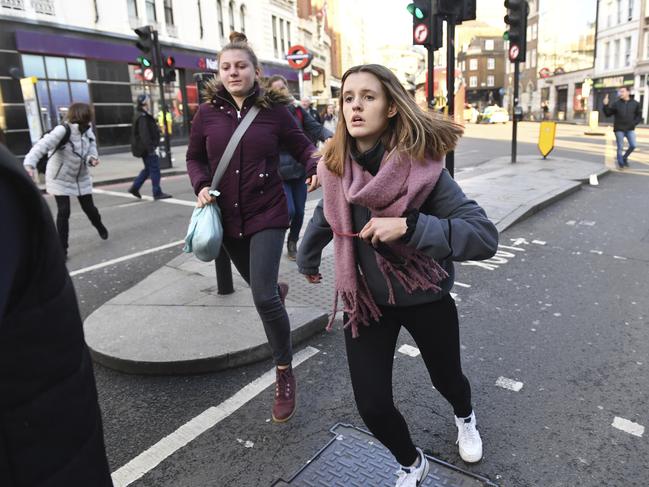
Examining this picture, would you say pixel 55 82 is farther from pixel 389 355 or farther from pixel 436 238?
pixel 436 238

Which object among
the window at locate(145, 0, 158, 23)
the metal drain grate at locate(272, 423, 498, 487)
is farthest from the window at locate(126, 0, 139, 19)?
the metal drain grate at locate(272, 423, 498, 487)

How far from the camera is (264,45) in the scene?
1382 inches

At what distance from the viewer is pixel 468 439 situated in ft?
8.59

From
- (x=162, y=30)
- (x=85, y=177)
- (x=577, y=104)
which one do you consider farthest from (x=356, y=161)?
(x=577, y=104)

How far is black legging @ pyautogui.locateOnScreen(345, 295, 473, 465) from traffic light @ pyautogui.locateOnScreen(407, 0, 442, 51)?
592 centimetres

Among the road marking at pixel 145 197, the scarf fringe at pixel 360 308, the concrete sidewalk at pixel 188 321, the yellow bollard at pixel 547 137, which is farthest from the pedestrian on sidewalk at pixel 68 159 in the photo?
the yellow bollard at pixel 547 137

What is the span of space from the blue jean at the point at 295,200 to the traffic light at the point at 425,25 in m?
2.99

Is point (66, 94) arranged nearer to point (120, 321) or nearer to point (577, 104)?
point (120, 321)

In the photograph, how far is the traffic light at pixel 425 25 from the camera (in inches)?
286

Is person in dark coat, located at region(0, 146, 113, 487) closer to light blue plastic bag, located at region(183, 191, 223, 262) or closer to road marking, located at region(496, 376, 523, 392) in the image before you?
light blue plastic bag, located at region(183, 191, 223, 262)

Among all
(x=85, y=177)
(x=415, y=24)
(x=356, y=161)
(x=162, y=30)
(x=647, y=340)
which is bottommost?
(x=647, y=340)

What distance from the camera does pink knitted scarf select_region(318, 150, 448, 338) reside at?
2029 millimetres

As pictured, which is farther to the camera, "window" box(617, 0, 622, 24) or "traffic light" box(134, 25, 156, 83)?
"window" box(617, 0, 622, 24)

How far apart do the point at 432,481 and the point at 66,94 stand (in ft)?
71.4
